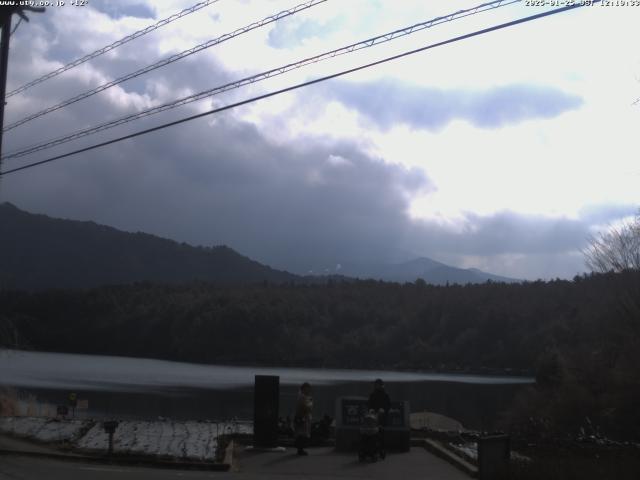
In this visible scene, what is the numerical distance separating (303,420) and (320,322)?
132 meters

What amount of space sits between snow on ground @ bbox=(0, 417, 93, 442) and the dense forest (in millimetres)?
78165

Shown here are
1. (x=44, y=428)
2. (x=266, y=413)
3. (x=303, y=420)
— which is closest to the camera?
(x=303, y=420)

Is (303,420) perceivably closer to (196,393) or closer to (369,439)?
(369,439)

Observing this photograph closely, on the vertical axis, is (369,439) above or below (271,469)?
above

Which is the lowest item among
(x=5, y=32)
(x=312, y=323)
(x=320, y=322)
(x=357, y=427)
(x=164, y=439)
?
(x=164, y=439)

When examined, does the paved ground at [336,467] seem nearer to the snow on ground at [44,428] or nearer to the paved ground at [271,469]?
the paved ground at [271,469]

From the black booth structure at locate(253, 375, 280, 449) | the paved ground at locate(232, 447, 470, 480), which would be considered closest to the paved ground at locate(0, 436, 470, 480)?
the paved ground at locate(232, 447, 470, 480)

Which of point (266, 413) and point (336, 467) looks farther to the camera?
point (266, 413)

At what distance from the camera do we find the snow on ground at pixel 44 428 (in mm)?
19359

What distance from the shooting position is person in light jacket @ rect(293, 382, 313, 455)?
17.2m

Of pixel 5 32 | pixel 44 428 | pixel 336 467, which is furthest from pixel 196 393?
pixel 336 467

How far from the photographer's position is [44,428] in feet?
67.1

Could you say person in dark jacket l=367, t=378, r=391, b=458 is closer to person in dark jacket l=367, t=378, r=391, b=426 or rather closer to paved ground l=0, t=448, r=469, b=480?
person in dark jacket l=367, t=378, r=391, b=426

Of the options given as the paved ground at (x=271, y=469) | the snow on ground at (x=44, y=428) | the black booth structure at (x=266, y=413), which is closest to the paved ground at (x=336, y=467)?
the paved ground at (x=271, y=469)
